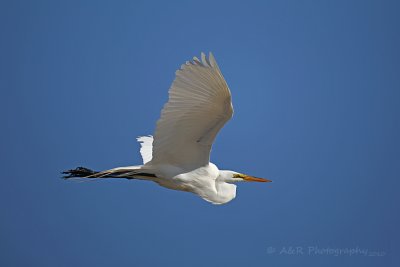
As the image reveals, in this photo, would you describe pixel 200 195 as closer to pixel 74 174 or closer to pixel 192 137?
pixel 192 137

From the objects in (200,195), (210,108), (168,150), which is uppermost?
(210,108)

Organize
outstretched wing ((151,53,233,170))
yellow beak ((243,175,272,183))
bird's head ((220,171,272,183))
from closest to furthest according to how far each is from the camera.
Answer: outstretched wing ((151,53,233,170)) → bird's head ((220,171,272,183)) → yellow beak ((243,175,272,183))

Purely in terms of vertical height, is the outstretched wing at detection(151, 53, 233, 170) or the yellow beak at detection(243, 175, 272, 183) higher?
the outstretched wing at detection(151, 53, 233, 170)

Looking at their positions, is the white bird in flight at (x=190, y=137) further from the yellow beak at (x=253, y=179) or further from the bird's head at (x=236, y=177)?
the yellow beak at (x=253, y=179)

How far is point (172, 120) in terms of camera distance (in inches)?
150

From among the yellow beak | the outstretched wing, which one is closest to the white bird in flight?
the outstretched wing

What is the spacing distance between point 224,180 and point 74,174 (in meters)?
1.23

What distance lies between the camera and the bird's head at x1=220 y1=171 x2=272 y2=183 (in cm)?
469

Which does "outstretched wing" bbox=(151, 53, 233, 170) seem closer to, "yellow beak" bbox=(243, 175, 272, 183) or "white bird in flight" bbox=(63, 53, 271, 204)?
A: "white bird in flight" bbox=(63, 53, 271, 204)

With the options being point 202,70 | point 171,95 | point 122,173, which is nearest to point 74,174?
point 122,173

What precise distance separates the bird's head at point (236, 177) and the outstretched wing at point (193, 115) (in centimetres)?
50

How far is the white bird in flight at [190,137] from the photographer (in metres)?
3.61

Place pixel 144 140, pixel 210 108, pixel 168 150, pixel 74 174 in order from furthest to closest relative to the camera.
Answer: pixel 144 140, pixel 74 174, pixel 168 150, pixel 210 108

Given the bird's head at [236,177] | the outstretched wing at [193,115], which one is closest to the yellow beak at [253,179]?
the bird's head at [236,177]
